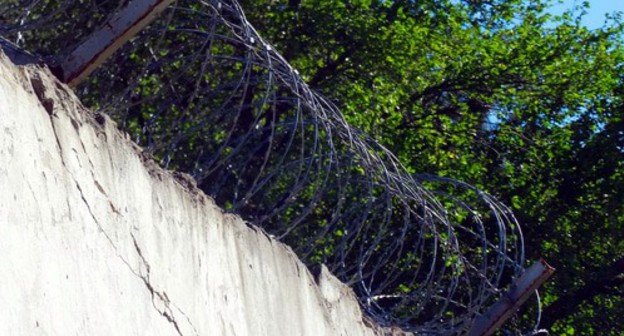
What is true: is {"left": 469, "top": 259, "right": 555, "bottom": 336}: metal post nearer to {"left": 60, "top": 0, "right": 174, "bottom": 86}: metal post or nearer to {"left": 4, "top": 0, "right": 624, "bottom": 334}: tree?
{"left": 60, "top": 0, "right": 174, "bottom": 86}: metal post

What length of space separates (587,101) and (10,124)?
12589 mm

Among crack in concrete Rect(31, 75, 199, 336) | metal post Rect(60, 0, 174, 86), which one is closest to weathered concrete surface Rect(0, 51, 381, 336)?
crack in concrete Rect(31, 75, 199, 336)

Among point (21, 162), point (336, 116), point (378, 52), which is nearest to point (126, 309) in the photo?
point (21, 162)

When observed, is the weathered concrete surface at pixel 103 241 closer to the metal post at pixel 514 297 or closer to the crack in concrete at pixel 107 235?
the crack in concrete at pixel 107 235

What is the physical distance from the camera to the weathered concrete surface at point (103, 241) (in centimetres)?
315

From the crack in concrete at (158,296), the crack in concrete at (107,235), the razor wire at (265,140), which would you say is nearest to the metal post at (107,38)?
the razor wire at (265,140)

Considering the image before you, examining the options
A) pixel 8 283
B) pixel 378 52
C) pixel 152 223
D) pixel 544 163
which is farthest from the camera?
pixel 544 163

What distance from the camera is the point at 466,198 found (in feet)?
41.3

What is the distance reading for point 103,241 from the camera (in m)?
3.59

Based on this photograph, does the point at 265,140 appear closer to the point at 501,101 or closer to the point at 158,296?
the point at 158,296

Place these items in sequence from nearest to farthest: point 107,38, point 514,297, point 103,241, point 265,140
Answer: point 103,241 < point 107,38 < point 265,140 < point 514,297

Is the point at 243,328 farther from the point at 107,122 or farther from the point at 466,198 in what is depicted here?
the point at 466,198

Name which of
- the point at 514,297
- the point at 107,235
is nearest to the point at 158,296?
the point at 107,235

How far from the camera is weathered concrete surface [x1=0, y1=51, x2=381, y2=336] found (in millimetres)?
3152
